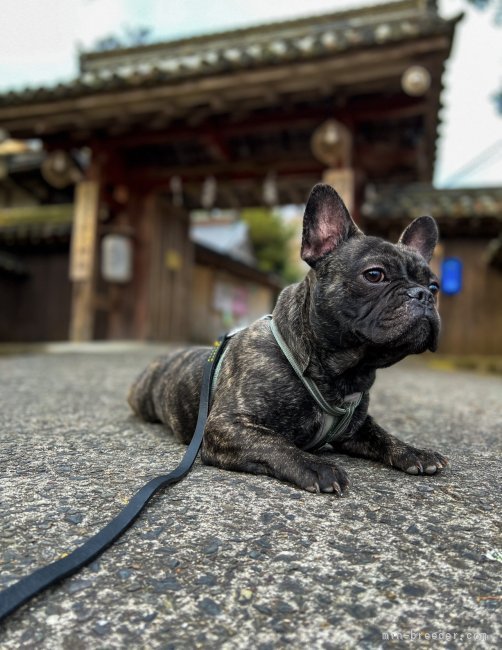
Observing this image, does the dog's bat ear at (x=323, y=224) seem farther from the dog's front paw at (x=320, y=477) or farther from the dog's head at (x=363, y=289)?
the dog's front paw at (x=320, y=477)

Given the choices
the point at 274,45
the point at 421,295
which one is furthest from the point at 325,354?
the point at 274,45

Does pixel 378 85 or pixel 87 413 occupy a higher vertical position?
pixel 378 85

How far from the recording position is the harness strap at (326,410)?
8.42ft

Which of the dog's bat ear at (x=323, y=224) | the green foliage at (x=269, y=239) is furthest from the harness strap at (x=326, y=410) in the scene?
the green foliage at (x=269, y=239)

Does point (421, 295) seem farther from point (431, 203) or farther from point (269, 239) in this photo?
point (269, 239)

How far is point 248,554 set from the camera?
175cm

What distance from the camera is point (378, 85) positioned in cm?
768

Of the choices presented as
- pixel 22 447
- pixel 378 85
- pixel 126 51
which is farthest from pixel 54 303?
pixel 22 447

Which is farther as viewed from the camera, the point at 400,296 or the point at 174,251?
the point at 174,251

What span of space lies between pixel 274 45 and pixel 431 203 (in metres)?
4.49

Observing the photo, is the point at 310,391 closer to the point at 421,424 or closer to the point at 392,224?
the point at 421,424

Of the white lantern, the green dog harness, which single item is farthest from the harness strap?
the white lantern

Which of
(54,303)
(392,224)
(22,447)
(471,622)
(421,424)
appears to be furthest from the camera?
(54,303)

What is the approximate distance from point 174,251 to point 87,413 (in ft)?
26.2
